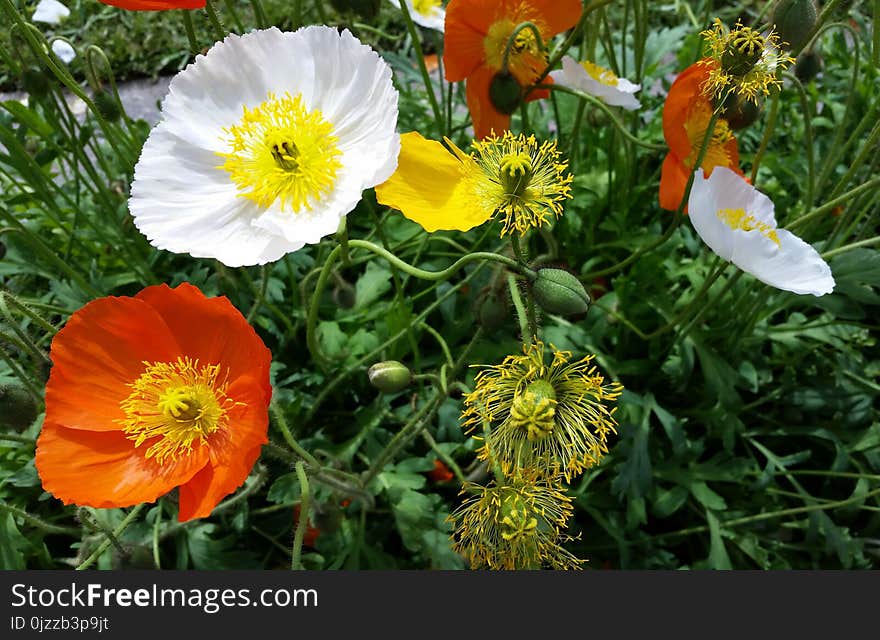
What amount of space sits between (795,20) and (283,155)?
2.69ft

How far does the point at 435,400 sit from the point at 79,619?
59 cm

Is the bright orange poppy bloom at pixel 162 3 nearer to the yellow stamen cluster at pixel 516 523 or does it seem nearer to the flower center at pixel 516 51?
the flower center at pixel 516 51

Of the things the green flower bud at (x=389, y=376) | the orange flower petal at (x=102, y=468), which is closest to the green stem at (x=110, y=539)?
the orange flower petal at (x=102, y=468)

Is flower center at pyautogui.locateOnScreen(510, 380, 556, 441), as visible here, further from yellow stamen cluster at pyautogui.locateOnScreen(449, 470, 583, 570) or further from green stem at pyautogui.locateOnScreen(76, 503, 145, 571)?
green stem at pyautogui.locateOnScreen(76, 503, 145, 571)

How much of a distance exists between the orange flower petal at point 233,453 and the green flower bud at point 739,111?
0.80 meters

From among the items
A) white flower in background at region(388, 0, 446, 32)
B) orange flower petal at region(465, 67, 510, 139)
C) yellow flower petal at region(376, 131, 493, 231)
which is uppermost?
white flower in background at region(388, 0, 446, 32)

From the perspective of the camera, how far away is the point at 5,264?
1.61 metres

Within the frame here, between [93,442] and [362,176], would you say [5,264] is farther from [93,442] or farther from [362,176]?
[362,176]

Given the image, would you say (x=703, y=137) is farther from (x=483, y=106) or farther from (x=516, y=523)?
(x=516, y=523)

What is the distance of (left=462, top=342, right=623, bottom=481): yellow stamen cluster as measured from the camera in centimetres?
80

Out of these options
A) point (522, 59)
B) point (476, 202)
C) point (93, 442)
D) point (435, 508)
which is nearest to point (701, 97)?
point (522, 59)

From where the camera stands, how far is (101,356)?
38.1 inches

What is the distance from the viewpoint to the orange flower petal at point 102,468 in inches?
34.8

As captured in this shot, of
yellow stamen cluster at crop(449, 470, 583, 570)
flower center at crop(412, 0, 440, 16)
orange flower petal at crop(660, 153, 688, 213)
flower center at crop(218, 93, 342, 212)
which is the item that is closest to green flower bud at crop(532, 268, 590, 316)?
yellow stamen cluster at crop(449, 470, 583, 570)
